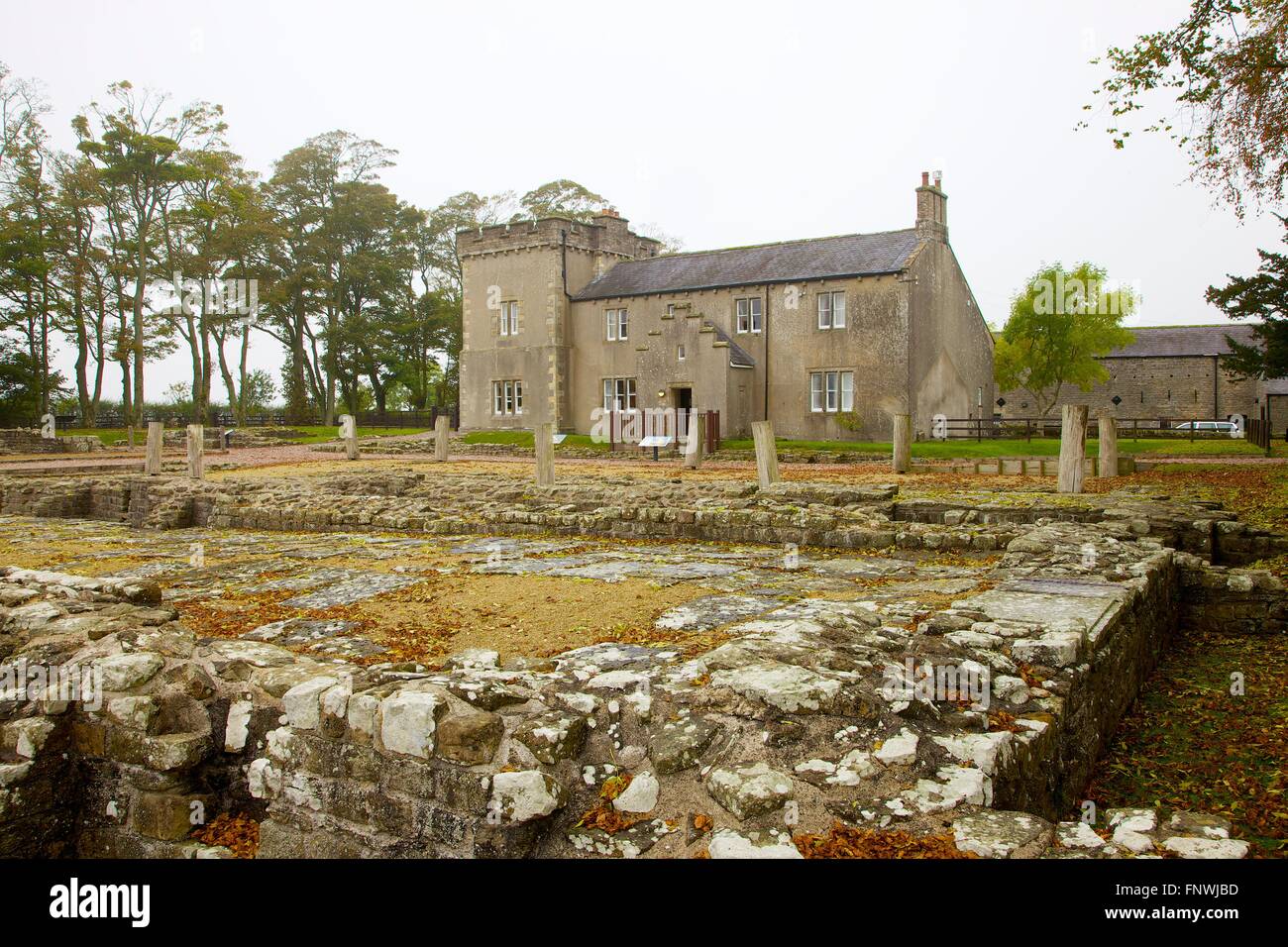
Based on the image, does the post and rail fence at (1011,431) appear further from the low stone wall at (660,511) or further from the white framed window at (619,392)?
the low stone wall at (660,511)

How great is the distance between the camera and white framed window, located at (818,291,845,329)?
1467 inches

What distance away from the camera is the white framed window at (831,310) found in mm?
37250

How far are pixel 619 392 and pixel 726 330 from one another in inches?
250

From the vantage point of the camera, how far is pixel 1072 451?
609 inches

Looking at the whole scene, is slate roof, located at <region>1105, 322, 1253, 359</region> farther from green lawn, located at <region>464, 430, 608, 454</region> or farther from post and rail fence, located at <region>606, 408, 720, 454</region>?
green lawn, located at <region>464, 430, 608, 454</region>

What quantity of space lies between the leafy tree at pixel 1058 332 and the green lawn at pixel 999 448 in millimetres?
16324

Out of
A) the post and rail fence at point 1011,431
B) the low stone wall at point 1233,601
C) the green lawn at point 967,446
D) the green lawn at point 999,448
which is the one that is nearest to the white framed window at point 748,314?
the green lawn at point 967,446

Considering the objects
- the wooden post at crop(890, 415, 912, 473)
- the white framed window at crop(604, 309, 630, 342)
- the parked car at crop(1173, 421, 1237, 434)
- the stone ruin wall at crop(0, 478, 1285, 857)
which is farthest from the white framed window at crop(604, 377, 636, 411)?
the stone ruin wall at crop(0, 478, 1285, 857)

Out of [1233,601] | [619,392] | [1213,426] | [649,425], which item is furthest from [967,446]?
[1213,426]

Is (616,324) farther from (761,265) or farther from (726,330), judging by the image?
(761,265)

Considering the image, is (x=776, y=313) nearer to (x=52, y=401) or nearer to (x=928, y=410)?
(x=928, y=410)

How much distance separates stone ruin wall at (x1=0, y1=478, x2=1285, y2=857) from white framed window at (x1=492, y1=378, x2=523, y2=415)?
40.1 metres

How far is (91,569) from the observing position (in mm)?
10102

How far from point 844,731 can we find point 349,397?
195ft
